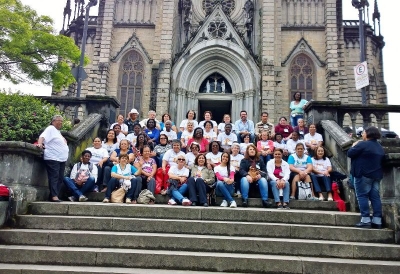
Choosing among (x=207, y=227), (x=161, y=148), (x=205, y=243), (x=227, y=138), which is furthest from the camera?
(x=227, y=138)

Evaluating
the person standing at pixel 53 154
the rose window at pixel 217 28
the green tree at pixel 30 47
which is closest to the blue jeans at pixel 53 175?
the person standing at pixel 53 154

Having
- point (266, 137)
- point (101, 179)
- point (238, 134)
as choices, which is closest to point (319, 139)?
point (266, 137)

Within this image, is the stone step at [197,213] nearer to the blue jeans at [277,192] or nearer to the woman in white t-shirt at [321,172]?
the blue jeans at [277,192]

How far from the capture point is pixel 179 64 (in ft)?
65.9

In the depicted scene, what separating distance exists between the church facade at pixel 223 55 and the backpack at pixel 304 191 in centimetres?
1203

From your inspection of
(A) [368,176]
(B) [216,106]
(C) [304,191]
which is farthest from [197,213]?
(B) [216,106]

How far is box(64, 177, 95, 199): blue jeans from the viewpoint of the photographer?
686 cm

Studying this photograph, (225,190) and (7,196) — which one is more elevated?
(225,190)

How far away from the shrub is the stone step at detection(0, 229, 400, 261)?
9.70ft

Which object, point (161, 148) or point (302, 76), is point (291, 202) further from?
point (302, 76)

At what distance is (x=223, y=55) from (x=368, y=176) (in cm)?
1578

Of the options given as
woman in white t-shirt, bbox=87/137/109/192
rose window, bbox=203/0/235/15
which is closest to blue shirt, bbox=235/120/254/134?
woman in white t-shirt, bbox=87/137/109/192

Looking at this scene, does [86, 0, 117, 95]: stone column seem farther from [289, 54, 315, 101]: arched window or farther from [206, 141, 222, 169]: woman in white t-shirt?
[206, 141, 222, 169]: woman in white t-shirt

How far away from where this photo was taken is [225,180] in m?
6.86
